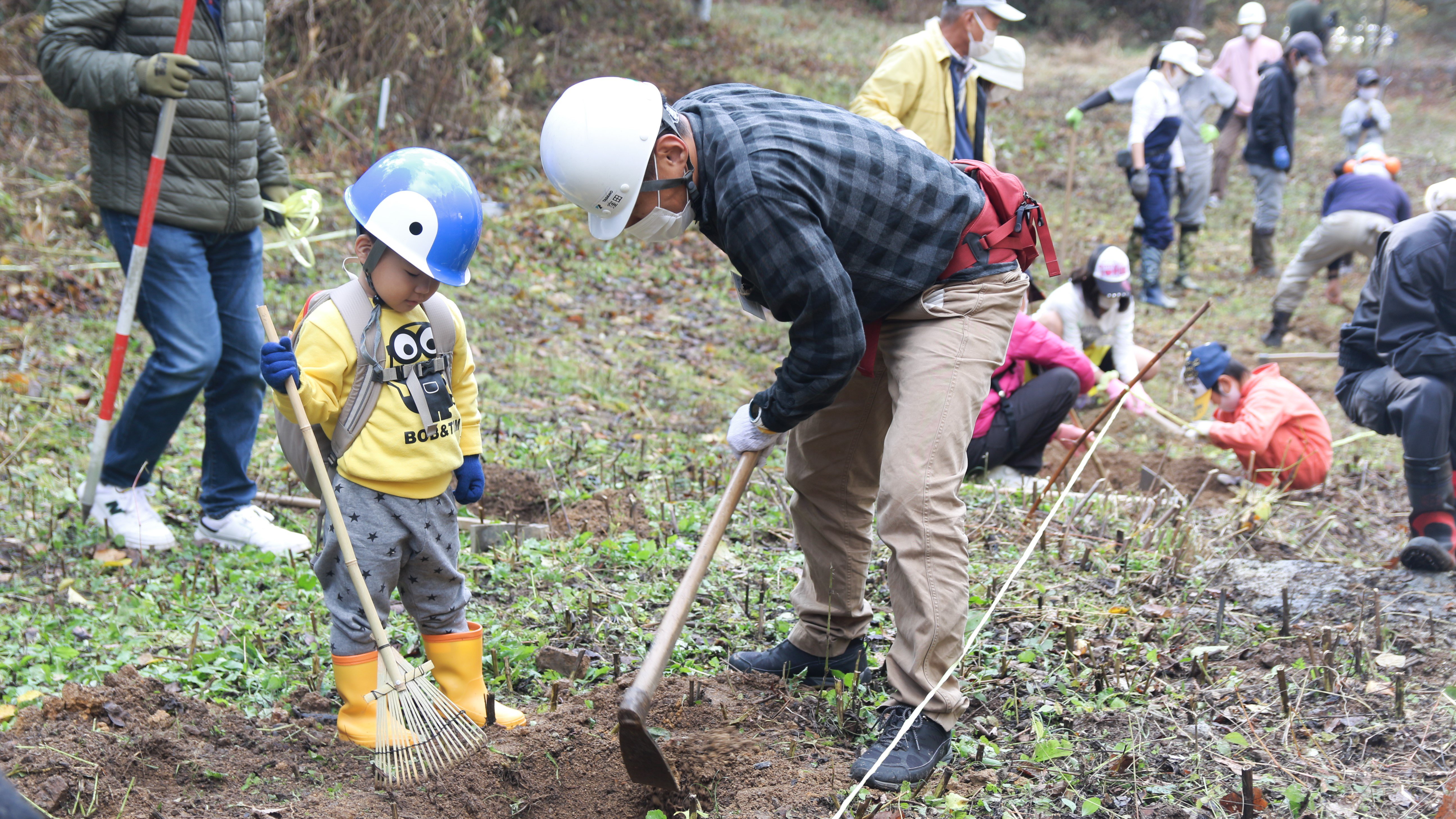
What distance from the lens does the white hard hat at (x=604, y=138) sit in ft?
8.59

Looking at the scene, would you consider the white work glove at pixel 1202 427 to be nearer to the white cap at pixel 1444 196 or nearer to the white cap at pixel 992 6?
the white cap at pixel 1444 196

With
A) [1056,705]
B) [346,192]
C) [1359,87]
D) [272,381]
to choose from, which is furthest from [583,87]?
[1359,87]

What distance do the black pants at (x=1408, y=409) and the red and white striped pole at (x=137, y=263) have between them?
518 cm

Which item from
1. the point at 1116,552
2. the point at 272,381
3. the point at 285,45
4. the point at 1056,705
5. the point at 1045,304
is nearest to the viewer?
the point at 272,381

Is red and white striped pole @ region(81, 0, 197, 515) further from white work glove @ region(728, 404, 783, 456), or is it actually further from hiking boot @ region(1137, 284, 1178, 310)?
hiking boot @ region(1137, 284, 1178, 310)

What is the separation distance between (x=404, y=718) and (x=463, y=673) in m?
0.26

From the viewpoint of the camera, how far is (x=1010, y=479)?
571 centimetres

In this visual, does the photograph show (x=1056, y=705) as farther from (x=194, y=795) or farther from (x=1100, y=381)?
(x=1100, y=381)

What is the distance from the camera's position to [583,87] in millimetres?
2646

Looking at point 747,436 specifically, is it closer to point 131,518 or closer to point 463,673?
point 463,673

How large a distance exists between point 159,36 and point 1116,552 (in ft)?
14.0

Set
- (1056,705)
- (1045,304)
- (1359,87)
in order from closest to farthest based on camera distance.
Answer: (1056,705)
(1045,304)
(1359,87)

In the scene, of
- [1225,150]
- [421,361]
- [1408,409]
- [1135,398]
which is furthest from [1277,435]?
[1225,150]

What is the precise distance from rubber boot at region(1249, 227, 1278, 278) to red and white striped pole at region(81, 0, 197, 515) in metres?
10.3
